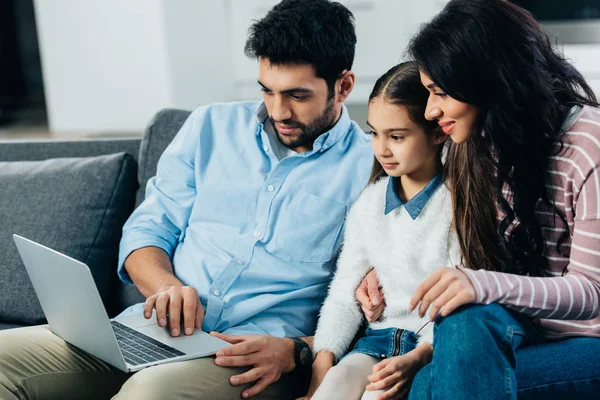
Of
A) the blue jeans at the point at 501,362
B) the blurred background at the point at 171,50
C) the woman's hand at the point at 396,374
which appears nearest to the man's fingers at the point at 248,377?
the woman's hand at the point at 396,374

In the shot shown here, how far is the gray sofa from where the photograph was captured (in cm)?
198

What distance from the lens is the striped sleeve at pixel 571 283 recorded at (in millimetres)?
→ 1212

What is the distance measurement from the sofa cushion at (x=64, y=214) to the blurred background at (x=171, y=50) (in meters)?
1.97

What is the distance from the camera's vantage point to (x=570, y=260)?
132 cm

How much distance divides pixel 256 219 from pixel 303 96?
0.28 m

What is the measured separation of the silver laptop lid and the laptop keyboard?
0.11 feet

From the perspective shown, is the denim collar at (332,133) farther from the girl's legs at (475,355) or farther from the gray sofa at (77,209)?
the girl's legs at (475,355)

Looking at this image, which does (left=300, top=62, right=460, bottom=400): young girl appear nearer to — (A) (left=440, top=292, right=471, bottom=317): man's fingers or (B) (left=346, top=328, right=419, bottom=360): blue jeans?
(B) (left=346, top=328, right=419, bottom=360): blue jeans

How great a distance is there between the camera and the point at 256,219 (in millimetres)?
1725

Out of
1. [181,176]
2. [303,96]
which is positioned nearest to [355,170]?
[303,96]

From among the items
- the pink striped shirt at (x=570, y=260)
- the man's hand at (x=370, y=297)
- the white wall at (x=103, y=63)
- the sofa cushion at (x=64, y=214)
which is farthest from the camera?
the white wall at (x=103, y=63)

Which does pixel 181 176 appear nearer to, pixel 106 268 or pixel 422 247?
pixel 106 268

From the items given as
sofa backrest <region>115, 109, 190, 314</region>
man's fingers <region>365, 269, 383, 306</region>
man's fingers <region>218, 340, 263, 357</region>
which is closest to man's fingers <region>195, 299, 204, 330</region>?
man's fingers <region>218, 340, 263, 357</region>

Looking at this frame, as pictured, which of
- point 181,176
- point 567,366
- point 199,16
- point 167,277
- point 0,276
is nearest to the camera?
point 567,366
